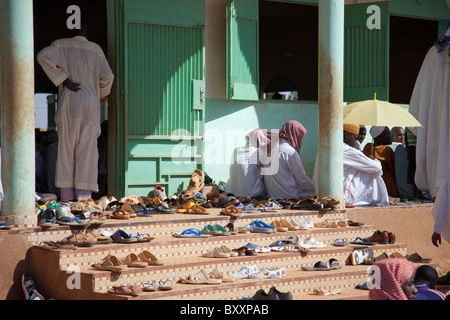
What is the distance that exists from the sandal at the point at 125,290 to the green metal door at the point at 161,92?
367 centimetres

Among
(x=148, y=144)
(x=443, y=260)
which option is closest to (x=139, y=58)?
(x=148, y=144)

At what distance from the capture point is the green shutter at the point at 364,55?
11.4 m

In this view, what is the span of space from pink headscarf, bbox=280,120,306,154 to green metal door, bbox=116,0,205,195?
4.05 feet

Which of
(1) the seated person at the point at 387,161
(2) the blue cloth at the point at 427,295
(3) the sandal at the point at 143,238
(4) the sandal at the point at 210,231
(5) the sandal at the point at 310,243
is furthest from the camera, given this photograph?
(1) the seated person at the point at 387,161

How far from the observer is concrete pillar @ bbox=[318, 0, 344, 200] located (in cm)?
850

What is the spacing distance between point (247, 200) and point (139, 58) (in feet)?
7.88

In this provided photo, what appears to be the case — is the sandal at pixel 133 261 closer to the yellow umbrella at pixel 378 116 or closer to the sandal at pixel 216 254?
the sandal at pixel 216 254

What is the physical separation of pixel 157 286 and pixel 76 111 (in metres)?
3.54

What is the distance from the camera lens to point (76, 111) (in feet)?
28.5

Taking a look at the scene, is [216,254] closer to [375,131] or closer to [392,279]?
[392,279]

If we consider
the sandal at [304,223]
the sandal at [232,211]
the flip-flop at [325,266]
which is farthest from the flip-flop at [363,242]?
the sandal at [232,211]

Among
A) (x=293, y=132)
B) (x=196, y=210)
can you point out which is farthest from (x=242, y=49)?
(x=196, y=210)

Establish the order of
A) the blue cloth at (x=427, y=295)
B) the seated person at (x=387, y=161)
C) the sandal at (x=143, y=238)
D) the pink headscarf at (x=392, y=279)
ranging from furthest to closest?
1. the seated person at (x=387, y=161)
2. the sandal at (x=143, y=238)
3. the blue cloth at (x=427, y=295)
4. the pink headscarf at (x=392, y=279)
